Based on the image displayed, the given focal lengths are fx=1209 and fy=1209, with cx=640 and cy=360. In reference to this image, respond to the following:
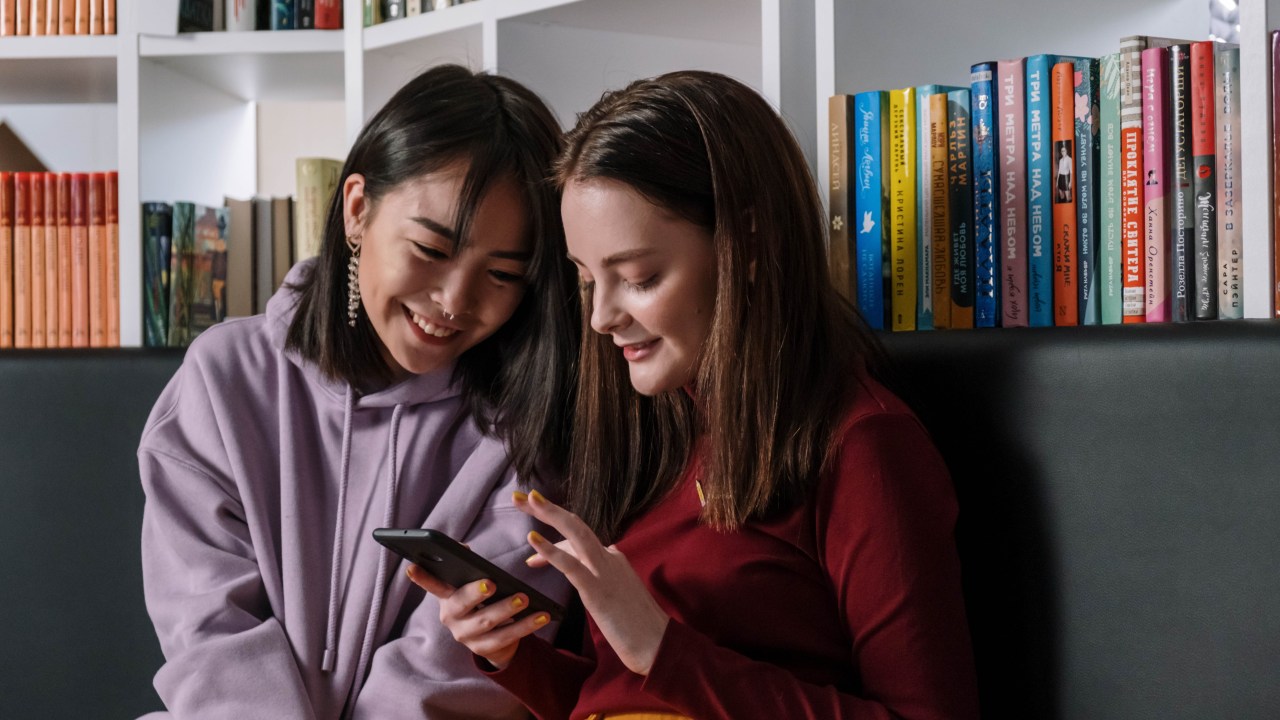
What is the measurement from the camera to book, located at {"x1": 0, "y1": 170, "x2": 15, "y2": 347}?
69.3 inches

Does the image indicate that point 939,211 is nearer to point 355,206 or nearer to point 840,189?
point 840,189

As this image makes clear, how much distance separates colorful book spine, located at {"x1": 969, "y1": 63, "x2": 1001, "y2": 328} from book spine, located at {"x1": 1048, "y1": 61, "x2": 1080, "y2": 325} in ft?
0.18

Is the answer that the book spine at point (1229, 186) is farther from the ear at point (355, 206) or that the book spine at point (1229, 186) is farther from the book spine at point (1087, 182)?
the ear at point (355, 206)

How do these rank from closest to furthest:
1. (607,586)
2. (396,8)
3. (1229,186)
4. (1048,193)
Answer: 1. (607,586)
2. (1229,186)
3. (1048,193)
4. (396,8)

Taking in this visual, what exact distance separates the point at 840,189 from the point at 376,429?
1.82 feet

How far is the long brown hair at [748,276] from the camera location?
0.97 metres

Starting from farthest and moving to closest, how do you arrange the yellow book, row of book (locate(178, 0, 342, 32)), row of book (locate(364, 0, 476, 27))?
row of book (locate(178, 0, 342, 32)) < row of book (locate(364, 0, 476, 27)) < the yellow book

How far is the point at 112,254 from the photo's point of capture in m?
1.75

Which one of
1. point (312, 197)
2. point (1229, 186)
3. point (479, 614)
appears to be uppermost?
point (312, 197)

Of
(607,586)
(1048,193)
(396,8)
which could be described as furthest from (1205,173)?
(396,8)

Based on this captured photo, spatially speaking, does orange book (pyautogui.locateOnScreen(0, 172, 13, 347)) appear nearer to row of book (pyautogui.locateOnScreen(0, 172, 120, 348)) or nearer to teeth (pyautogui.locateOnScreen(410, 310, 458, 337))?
row of book (pyautogui.locateOnScreen(0, 172, 120, 348))

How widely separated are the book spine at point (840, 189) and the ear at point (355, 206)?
18.9 inches

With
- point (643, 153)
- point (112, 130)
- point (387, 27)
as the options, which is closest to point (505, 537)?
point (643, 153)

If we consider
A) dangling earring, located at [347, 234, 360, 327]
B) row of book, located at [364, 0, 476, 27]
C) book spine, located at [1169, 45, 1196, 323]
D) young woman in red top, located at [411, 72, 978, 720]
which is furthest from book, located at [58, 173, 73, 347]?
book spine, located at [1169, 45, 1196, 323]
